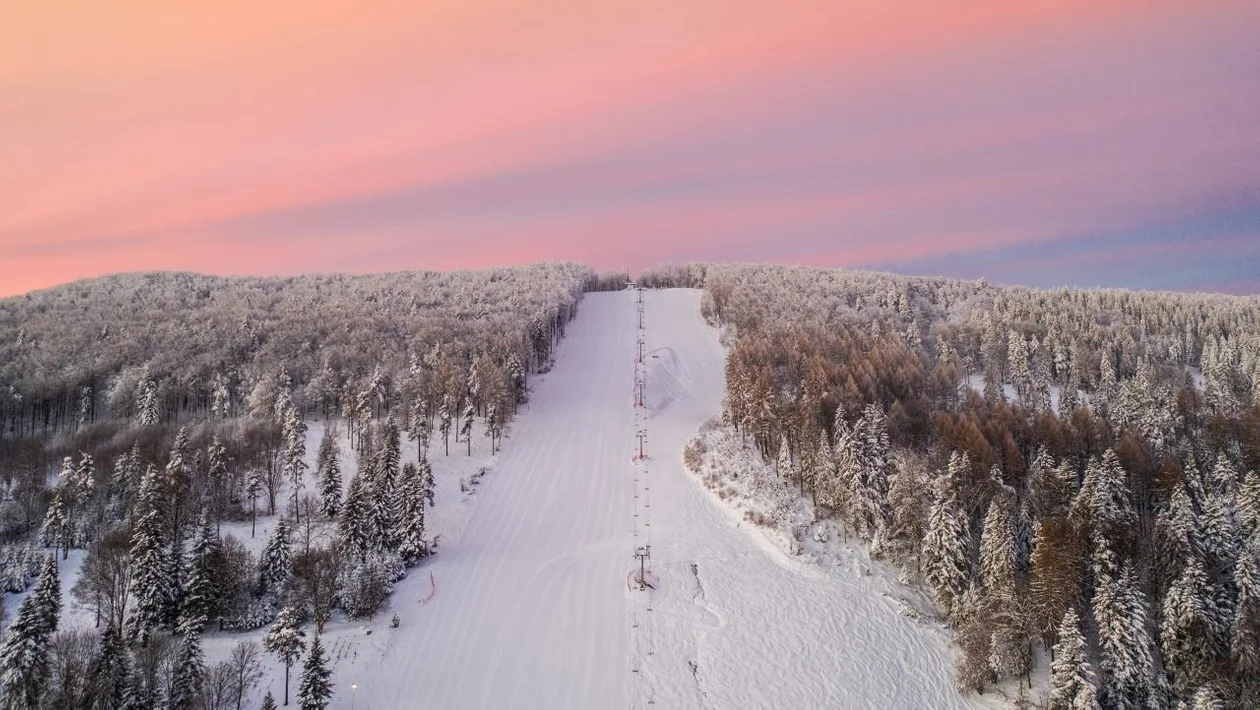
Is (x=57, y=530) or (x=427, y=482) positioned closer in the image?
(x=57, y=530)

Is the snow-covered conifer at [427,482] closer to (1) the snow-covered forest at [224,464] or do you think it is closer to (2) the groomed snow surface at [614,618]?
(1) the snow-covered forest at [224,464]

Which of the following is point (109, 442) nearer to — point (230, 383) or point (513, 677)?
point (230, 383)

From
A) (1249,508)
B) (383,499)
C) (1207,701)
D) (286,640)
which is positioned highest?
(1249,508)

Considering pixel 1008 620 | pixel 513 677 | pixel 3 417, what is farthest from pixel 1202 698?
pixel 3 417

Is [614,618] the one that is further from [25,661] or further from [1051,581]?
[25,661]

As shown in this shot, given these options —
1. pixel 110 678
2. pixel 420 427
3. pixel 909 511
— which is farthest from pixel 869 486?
pixel 110 678

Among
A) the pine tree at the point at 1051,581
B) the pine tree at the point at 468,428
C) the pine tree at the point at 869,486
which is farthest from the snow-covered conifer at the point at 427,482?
the pine tree at the point at 1051,581

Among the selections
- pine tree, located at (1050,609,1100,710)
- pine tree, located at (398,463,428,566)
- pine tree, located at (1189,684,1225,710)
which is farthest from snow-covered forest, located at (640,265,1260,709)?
pine tree, located at (398,463,428,566)
